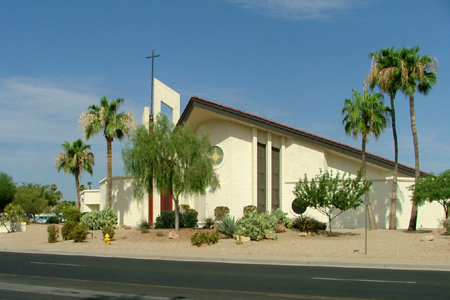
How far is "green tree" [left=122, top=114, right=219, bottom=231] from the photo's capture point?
28953 millimetres

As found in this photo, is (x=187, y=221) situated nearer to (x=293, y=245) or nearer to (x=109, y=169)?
(x=109, y=169)

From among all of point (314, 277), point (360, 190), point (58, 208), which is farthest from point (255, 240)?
point (58, 208)

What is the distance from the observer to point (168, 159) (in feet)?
96.6

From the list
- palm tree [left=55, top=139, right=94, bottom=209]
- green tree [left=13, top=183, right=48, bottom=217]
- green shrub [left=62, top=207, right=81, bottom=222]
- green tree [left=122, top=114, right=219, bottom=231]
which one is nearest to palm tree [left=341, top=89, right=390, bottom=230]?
green tree [left=122, top=114, right=219, bottom=231]

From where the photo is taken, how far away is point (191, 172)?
2900 centimetres

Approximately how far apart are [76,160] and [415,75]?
106 ft

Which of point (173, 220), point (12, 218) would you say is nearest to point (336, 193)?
point (173, 220)

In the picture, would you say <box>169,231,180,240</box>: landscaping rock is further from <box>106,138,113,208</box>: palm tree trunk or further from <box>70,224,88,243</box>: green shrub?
<box>106,138,113,208</box>: palm tree trunk

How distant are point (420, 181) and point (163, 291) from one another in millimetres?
21535

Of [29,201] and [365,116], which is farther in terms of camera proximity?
[29,201]

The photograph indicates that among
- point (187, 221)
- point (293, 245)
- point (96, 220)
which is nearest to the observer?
point (293, 245)

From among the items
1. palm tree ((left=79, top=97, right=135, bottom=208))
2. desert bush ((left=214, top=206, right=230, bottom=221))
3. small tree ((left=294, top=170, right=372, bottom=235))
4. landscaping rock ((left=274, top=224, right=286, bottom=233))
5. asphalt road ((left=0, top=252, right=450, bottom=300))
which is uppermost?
palm tree ((left=79, top=97, right=135, bottom=208))

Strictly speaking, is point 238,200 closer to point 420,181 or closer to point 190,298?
point 420,181

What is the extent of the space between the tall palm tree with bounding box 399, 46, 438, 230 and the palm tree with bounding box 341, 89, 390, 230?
1.93 meters
